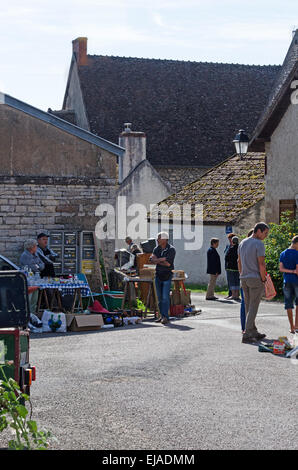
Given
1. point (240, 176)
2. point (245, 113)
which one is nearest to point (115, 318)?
point (240, 176)

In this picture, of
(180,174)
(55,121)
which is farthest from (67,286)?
(180,174)

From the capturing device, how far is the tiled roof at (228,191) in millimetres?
29312

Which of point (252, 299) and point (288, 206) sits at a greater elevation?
point (288, 206)

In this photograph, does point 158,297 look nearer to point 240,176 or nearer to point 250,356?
point 250,356

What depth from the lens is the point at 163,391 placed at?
9.73m

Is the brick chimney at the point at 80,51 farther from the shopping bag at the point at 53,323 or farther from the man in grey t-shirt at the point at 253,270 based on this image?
the man in grey t-shirt at the point at 253,270

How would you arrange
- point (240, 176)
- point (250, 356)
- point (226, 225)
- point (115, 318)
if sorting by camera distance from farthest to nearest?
point (240, 176)
point (226, 225)
point (115, 318)
point (250, 356)

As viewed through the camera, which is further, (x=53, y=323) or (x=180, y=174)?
(x=180, y=174)

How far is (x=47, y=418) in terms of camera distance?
8.28m

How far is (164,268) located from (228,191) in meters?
14.0

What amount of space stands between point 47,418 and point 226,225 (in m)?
20.9

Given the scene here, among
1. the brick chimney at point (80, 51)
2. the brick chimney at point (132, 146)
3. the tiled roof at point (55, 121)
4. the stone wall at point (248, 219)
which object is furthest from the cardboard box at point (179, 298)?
the brick chimney at point (80, 51)

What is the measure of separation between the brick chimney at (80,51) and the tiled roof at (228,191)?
16344 millimetres

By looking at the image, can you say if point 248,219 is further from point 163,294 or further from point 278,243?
point 163,294
